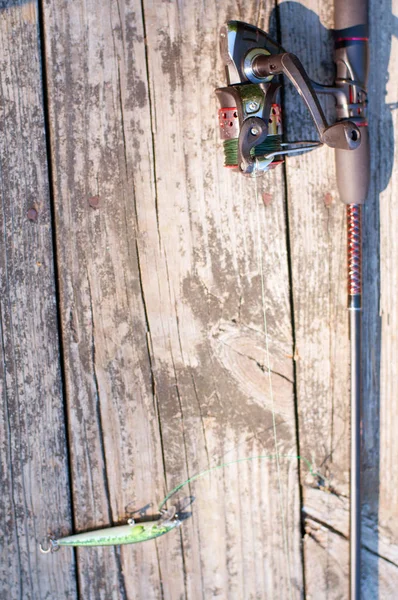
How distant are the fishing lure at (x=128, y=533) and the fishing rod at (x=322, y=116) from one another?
49cm

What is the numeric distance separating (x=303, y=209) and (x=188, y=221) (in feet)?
1.00

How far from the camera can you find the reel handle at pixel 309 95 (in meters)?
1.29

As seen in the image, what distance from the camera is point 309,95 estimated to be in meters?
1.34

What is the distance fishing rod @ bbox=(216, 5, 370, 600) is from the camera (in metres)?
1.36

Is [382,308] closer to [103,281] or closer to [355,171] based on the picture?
[355,171]

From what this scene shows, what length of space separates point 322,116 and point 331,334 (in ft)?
1.95

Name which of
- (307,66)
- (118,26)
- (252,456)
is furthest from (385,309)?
(118,26)

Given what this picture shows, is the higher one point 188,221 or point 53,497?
point 188,221

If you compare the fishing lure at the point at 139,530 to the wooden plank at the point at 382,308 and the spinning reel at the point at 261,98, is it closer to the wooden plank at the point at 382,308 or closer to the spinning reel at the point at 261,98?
the wooden plank at the point at 382,308

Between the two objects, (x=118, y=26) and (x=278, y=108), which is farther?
(x=118, y=26)

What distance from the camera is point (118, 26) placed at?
5.31 ft

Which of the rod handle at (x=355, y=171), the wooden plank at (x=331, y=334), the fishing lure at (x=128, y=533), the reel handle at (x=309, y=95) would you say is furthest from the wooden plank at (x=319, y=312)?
the fishing lure at (x=128, y=533)

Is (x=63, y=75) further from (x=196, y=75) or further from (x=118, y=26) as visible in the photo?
(x=196, y=75)

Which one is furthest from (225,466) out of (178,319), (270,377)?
(178,319)
